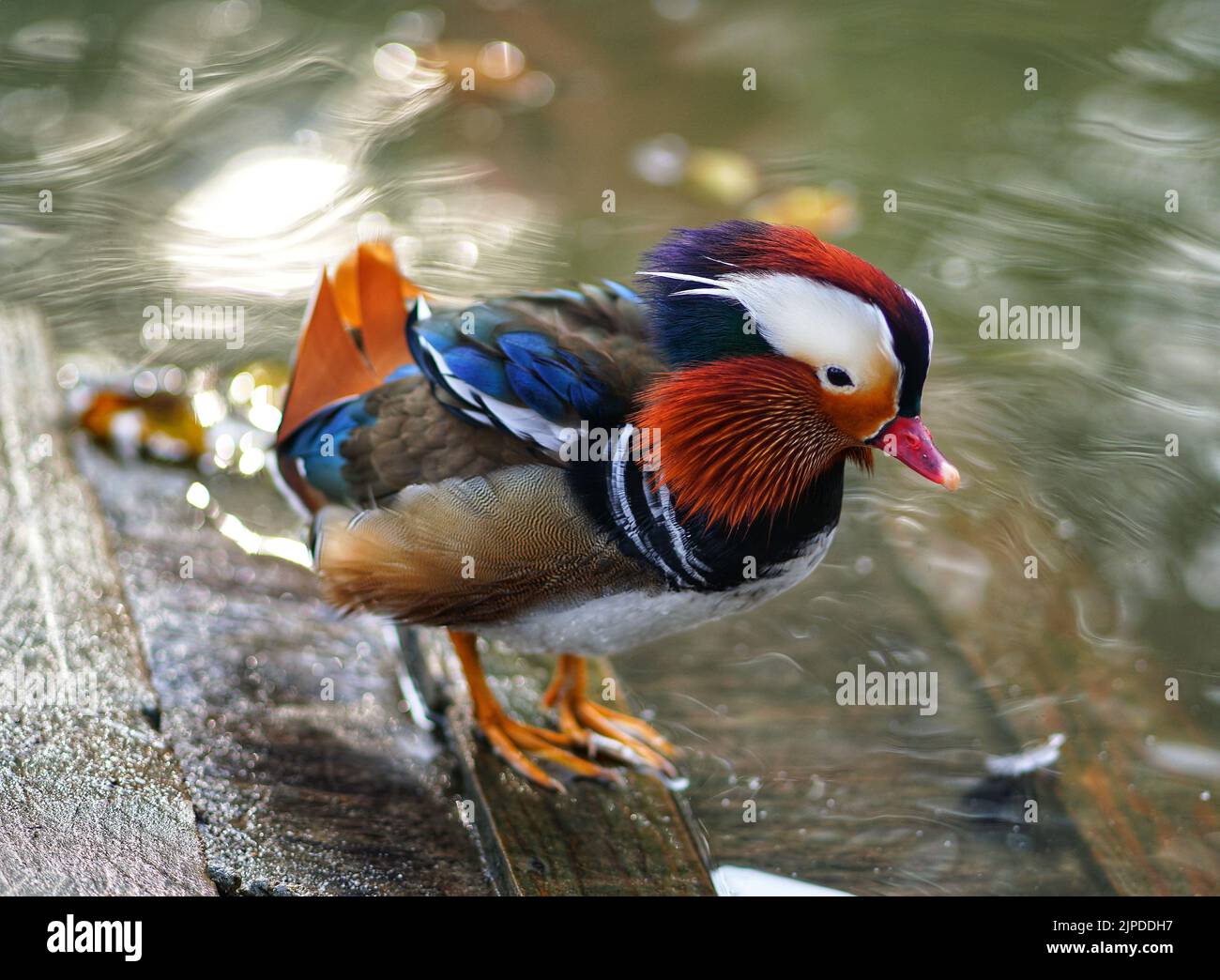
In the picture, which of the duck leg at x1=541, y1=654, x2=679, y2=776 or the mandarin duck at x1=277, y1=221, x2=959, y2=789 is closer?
the mandarin duck at x1=277, y1=221, x2=959, y2=789

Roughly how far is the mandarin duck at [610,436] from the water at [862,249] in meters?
0.67

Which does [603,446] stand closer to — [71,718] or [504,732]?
[504,732]

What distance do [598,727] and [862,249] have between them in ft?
8.23

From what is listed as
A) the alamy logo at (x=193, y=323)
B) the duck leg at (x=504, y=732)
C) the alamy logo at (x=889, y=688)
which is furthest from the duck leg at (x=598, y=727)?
the alamy logo at (x=193, y=323)

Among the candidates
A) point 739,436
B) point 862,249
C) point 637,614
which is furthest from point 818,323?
point 862,249

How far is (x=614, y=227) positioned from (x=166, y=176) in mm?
1752

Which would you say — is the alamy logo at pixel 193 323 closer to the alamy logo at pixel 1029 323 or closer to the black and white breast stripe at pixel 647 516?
the black and white breast stripe at pixel 647 516

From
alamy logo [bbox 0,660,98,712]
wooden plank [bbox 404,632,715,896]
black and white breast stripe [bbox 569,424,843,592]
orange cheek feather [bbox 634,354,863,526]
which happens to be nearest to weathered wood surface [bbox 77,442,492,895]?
wooden plank [bbox 404,632,715,896]

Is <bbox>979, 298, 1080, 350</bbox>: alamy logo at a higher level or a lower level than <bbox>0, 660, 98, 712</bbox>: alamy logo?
higher

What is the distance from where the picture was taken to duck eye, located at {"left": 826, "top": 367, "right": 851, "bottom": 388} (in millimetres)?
2146

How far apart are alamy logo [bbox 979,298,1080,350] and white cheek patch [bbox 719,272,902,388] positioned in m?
2.35

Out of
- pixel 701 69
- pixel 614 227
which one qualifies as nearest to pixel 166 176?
pixel 614 227

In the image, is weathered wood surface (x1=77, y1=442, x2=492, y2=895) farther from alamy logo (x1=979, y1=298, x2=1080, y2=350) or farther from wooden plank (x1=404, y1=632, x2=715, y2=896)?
alamy logo (x1=979, y1=298, x2=1080, y2=350)

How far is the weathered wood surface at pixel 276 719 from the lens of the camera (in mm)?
2377
